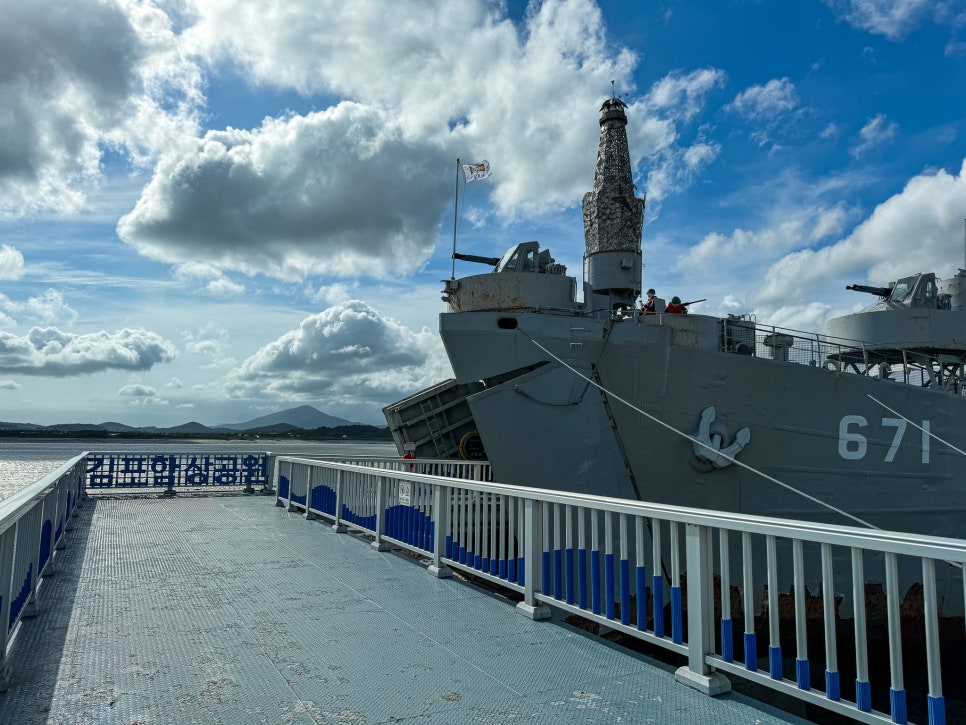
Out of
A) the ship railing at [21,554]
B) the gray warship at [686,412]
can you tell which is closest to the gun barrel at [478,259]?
the gray warship at [686,412]

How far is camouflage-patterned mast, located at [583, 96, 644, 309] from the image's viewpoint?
1513 centimetres

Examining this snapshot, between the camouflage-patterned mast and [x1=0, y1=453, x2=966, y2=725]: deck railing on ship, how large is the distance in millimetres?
5716

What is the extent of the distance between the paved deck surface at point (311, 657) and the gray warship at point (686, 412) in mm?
4370

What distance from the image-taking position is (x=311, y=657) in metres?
4.12

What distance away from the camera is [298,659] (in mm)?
4090

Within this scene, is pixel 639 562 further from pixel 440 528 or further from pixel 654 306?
pixel 654 306

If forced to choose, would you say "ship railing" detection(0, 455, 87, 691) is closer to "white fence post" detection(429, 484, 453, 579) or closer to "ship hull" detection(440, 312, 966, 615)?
"white fence post" detection(429, 484, 453, 579)

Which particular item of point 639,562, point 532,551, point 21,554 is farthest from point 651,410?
point 21,554

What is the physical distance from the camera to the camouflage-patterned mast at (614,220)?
15133 mm

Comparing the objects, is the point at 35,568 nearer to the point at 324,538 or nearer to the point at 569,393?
the point at 324,538

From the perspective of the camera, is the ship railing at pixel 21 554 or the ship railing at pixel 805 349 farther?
the ship railing at pixel 805 349

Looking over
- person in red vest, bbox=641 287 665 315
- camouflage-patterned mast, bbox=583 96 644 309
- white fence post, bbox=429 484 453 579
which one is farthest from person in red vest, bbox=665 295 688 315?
white fence post, bbox=429 484 453 579

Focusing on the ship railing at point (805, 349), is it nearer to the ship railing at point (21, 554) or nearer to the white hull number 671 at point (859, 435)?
the white hull number 671 at point (859, 435)

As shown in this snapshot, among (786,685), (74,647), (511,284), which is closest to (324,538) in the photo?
A: (74,647)
